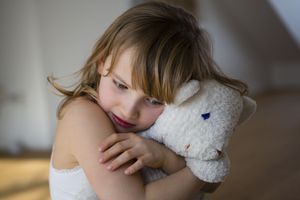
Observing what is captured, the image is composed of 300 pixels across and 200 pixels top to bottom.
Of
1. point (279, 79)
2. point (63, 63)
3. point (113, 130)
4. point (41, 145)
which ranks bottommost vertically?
point (279, 79)

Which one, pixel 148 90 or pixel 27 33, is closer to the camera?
pixel 148 90

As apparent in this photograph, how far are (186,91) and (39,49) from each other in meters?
1.58

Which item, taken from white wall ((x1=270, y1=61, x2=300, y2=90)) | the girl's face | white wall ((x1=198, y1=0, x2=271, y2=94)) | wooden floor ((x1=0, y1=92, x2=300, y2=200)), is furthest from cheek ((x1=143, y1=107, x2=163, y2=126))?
white wall ((x1=270, y1=61, x2=300, y2=90))

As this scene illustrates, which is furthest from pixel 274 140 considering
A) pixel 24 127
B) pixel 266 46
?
pixel 266 46

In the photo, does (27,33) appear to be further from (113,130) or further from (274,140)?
(113,130)

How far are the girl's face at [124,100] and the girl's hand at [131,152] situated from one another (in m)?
0.04

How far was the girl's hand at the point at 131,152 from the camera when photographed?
74 cm

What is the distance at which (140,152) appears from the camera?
0.76 metres

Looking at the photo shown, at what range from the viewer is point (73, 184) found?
0.85 meters

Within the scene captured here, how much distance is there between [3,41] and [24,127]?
0.45 metres

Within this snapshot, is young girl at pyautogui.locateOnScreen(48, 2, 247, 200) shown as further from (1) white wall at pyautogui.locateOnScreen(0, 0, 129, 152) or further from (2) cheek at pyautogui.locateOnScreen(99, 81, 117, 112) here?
(1) white wall at pyautogui.locateOnScreen(0, 0, 129, 152)

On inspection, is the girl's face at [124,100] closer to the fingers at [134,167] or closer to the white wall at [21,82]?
the fingers at [134,167]

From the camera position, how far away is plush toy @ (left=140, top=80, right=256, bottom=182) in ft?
2.53

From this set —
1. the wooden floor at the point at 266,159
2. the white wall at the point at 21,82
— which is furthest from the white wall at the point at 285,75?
the white wall at the point at 21,82
